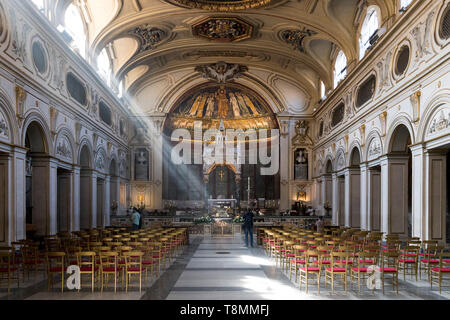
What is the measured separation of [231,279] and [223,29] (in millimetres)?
18001

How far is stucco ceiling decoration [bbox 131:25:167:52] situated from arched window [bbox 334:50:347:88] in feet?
35.1

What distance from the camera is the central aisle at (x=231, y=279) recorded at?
9.02m

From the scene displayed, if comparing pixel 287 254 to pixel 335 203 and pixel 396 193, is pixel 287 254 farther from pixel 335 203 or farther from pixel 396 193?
pixel 335 203

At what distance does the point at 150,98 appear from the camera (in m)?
34.1

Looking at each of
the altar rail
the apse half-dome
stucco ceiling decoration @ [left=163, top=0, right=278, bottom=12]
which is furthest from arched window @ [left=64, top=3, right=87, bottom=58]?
the apse half-dome

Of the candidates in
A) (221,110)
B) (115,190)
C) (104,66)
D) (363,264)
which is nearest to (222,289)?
(363,264)

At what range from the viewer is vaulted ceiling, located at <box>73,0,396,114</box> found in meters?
21.7

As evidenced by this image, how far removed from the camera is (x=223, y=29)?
2527 centimetres

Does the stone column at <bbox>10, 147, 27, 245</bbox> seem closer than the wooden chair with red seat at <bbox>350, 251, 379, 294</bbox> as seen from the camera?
No

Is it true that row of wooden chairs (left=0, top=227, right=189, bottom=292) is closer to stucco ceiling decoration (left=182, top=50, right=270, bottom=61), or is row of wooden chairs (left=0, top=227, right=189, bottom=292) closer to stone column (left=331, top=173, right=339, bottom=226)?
stone column (left=331, top=173, right=339, bottom=226)

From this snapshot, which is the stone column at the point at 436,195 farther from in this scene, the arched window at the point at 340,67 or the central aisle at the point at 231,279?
the arched window at the point at 340,67

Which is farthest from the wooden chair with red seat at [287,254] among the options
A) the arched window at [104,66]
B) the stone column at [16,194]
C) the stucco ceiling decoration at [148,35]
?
the arched window at [104,66]
